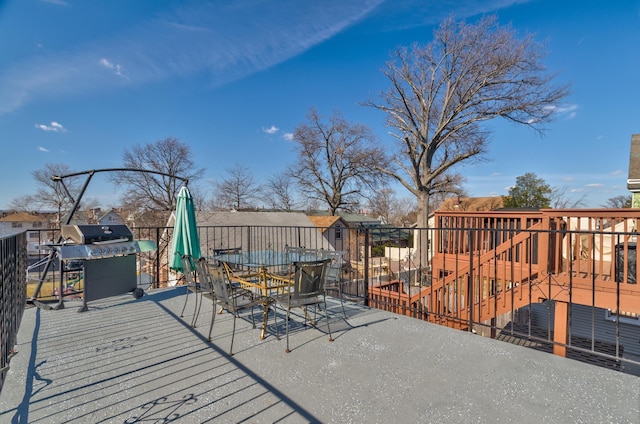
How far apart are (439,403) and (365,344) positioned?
978mm

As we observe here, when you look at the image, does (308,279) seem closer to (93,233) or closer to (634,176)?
(93,233)

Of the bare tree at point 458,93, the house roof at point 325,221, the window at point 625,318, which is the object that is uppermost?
the bare tree at point 458,93

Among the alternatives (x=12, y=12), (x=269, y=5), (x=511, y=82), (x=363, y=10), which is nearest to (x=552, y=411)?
(x=12, y=12)

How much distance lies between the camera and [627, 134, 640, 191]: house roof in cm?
873

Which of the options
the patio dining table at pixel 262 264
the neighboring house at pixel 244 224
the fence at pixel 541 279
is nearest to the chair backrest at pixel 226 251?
the fence at pixel 541 279

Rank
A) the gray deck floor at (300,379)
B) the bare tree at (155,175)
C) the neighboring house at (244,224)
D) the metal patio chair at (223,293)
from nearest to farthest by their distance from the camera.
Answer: the gray deck floor at (300,379) < the metal patio chair at (223,293) < the neighboring house at (244,224) < the bare tree at (155,175)

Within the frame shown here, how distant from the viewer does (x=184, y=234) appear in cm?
441

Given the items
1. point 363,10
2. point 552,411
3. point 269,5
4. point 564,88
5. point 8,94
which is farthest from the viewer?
point 564,88

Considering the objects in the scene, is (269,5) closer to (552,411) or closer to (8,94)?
(8,94)

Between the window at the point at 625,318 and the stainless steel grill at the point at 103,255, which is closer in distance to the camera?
the stainless steel grill at the point at 103,255

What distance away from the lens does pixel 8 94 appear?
10203 mm

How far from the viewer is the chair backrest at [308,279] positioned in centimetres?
282

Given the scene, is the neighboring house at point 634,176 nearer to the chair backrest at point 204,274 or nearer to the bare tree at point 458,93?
the bare tree at point 458,93

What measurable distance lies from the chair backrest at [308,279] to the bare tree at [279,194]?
2600cm
